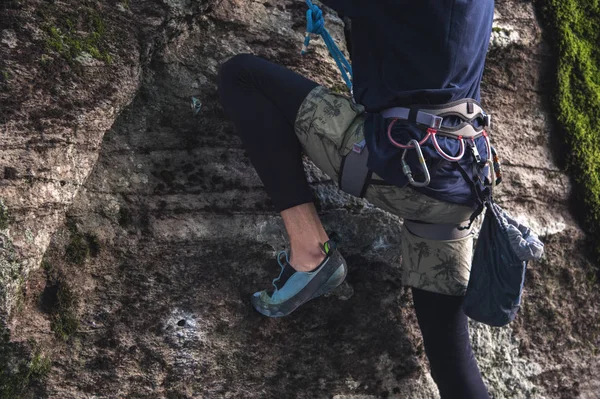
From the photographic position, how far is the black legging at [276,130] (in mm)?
3734

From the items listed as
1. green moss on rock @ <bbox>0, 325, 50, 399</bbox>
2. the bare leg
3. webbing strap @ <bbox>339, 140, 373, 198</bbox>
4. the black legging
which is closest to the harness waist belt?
webbing strap @ <bbox>339, 140, 373, 198</bbox>

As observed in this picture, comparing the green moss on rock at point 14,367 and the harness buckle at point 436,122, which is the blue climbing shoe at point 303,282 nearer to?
the harness buckle at point 436,122

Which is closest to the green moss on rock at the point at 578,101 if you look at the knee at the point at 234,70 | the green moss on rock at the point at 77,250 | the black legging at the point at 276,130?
the black legging at the point at 276,130

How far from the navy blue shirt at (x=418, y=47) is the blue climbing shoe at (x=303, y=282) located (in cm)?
95

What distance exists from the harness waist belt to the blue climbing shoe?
92 centimetres

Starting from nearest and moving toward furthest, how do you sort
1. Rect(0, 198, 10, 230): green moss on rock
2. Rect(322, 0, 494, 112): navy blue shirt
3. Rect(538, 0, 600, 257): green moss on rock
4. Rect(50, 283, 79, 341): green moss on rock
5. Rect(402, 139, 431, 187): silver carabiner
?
1. Rect(322, 0, 494, 112): navy blue shirt
2. Rect(402, 139, 431, 187): silver carabiner
3. Rect(0, 198, 10, 230): green moss on rock
4. Rect(50, 283, 79, 341): green moss on rock
5. Rect(538, 0, 600, 257): green moss on rock

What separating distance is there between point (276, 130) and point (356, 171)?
56 cm

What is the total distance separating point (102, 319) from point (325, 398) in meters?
1.60

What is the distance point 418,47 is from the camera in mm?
3176

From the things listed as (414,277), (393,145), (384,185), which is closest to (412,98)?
(393,145)

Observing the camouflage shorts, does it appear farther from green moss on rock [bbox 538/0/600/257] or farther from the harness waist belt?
green moss on rock [bbox 538/0/600/257]

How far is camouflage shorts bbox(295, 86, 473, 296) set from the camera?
11.5 ft

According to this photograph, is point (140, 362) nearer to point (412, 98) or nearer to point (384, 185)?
point (384, 185)

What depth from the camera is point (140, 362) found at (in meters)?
4.15
